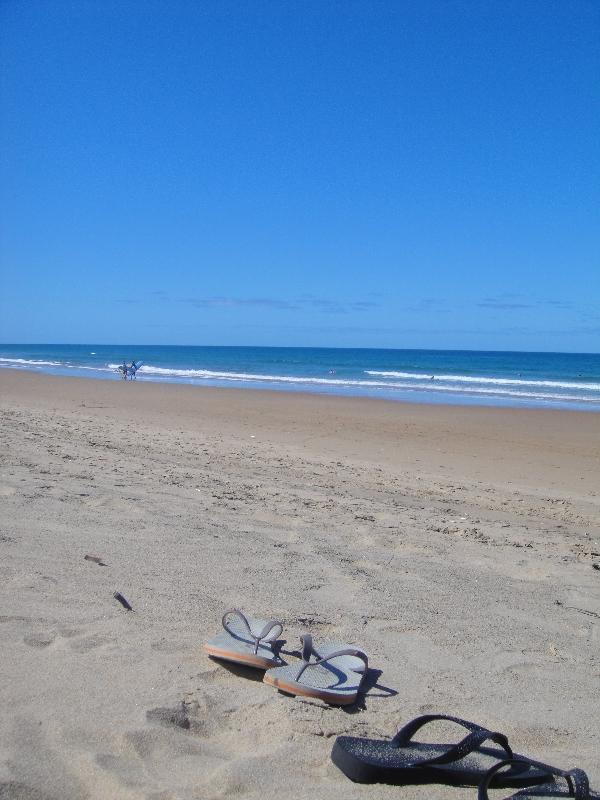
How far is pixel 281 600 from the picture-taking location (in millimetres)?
3535

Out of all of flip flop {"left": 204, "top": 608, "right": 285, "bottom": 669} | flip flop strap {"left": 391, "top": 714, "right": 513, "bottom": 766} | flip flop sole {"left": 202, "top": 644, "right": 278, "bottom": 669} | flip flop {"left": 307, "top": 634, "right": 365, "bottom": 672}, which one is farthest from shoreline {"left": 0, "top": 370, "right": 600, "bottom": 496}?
flip flop strap {"left": 391, "top": 714, "right": 513, "bottom": 766}

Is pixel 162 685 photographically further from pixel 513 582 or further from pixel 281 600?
pixel 513 582

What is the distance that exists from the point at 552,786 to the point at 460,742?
0.29 m

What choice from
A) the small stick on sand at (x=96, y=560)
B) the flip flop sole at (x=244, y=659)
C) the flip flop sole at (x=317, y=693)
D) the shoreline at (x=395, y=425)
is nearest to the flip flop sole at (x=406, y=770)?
the flip flop sole at (x=317, y=693)

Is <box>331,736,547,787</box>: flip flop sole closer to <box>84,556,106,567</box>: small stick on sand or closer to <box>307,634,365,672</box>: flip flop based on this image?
<box>307,634,365,672</box>: flip flop

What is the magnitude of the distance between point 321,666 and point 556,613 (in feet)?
5.02

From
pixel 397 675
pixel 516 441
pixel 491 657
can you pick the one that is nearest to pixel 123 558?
pixel 397 675

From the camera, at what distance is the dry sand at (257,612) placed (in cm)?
210

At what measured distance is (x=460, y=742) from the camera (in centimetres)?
214

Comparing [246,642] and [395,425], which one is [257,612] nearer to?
[246,642]

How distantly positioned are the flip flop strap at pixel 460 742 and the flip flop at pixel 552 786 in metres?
0.08

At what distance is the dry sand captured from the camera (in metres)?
2.10

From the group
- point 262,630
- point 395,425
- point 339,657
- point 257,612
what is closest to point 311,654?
point 339,657

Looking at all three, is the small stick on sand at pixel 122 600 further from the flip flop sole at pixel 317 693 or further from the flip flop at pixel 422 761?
the flip flop at pixel 422 761
